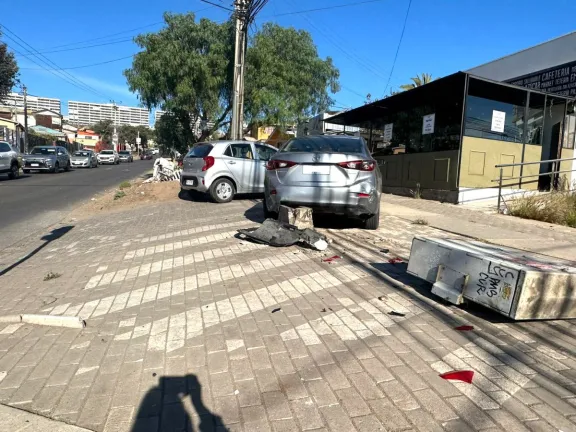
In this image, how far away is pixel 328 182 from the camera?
6.56 m

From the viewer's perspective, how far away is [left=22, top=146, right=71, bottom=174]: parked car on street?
25.8 m

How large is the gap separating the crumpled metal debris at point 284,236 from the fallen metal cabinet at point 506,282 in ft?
7.04

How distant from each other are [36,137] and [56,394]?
55.7 metres

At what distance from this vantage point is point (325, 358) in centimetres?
308

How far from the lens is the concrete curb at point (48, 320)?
3.89 m

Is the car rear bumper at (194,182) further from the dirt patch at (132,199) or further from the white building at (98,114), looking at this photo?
the white building at (98,114)

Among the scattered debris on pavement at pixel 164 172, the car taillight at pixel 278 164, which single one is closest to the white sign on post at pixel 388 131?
the scattered debris on pavement at pixel 164 172

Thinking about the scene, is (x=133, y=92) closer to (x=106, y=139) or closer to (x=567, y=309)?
(x=567, y=309)

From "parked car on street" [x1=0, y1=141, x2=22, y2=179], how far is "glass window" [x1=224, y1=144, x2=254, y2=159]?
14.9 meters

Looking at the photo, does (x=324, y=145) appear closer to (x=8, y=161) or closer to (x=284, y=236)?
(x=284, y=236)

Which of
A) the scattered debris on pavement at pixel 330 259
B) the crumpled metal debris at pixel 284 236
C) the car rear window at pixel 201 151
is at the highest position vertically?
the car rear window at pixel 201 151

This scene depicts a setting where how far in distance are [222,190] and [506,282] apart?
877 cm

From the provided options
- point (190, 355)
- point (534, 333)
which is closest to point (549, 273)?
point (534, 333)

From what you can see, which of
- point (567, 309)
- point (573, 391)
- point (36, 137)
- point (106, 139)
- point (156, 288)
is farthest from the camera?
point (106, 139)
